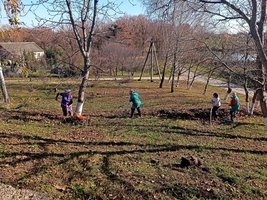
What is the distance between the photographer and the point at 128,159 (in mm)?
8477

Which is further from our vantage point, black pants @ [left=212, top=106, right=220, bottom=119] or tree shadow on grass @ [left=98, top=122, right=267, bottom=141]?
black pants @ [left=212, top=106, right=220, bottom=119]

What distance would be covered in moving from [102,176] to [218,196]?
246 cm

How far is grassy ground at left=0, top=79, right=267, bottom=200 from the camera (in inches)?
265

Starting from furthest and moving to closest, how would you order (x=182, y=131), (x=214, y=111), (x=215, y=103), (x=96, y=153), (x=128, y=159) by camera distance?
(x=214, y=111) < (x=215, y=103) < (x=182, y=131) < (x=96, y=153) < (x=128, y=159)

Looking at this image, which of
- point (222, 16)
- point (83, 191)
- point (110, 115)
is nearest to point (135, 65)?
point (110, 115)

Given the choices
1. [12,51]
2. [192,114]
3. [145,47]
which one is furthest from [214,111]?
[145,47]

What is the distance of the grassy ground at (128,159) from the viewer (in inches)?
265

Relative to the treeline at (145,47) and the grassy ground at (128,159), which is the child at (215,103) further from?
the grassy ground at (128,159)

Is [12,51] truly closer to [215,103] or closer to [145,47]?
[215,103]

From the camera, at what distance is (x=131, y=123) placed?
13609 millimetres

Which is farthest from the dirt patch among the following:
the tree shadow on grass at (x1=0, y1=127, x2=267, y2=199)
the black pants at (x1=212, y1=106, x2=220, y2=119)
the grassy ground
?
the tree shadow on grass at (x1=0, y1=127, x2=267, y2=199)

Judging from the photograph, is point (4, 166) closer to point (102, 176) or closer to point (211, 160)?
point (102, 176)

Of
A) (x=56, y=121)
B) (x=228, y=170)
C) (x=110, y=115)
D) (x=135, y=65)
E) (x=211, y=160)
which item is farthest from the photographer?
(x=135, y=65)

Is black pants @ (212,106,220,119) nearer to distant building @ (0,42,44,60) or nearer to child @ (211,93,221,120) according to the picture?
child @ (211,93,221,120)
